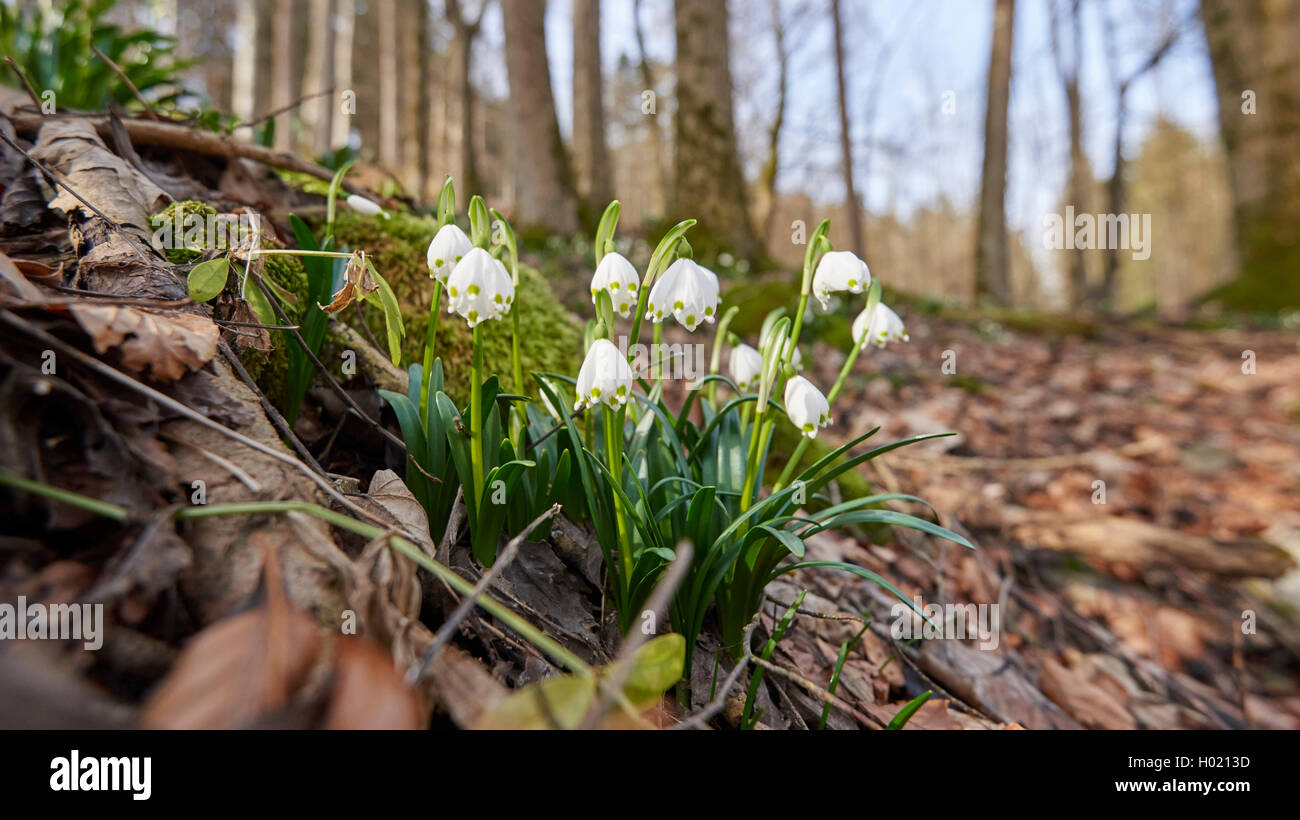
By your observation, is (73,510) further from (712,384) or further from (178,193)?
(178,193)

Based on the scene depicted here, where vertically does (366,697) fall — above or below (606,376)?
below

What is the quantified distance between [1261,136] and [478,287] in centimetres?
1186

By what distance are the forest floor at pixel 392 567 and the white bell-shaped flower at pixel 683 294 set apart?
0.56m

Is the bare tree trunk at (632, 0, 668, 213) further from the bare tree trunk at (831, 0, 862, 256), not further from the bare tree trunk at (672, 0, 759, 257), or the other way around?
the bare tree trunk at (672, 0, 759, 257)

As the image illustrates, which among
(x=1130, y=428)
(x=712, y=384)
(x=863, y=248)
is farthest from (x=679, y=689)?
(x=863, y=248)

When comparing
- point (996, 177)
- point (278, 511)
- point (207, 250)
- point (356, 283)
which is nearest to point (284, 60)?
point (207, 250)

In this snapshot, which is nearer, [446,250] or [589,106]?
[446,250]

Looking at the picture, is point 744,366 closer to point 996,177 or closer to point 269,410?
point 269,410

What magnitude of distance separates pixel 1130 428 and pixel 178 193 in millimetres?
4914

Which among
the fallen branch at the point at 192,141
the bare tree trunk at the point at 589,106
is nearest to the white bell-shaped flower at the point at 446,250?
the fallen branch at the point at 192,141

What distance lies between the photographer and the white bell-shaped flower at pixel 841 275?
4.30 feet

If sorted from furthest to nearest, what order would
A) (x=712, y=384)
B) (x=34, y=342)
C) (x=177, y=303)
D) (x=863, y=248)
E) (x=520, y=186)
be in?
(x=863, y=248) < (x=520, y=186) < (x=712, y=384) < (x=177, y=303) < (x=34, y=342)

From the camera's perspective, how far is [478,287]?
1146 mm
